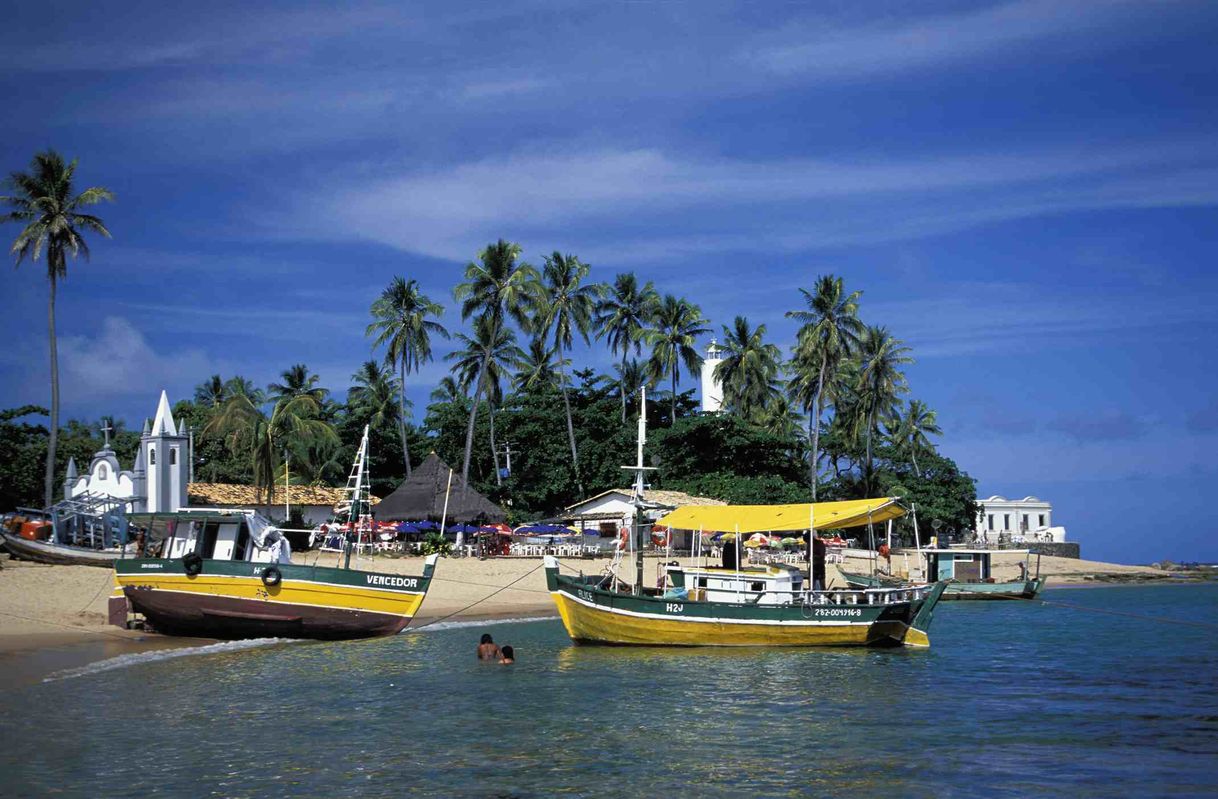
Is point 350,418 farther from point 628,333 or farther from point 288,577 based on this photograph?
point 288,577

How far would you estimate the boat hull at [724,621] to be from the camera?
1103 inches

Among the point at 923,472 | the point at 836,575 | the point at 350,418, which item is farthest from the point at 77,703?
the point at 923,472

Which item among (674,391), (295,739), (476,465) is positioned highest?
(674,391)

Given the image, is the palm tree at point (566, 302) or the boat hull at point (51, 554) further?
the palm tree at point (566, 302)

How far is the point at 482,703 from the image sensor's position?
67.5ft

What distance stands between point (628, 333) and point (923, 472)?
67.9ft

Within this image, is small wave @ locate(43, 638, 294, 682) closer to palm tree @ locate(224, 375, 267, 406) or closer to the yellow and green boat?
the yellow and green boat

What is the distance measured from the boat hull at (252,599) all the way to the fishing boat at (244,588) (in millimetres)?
24

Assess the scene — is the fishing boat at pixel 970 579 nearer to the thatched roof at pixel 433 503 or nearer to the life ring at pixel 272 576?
the thatched roof at pixel 433 503

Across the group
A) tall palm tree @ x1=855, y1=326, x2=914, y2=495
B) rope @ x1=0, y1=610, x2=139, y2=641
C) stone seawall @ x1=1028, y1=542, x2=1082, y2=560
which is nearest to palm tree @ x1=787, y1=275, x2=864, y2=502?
tall palm tree @ x1=855, y1=326, x2=914, y2=495

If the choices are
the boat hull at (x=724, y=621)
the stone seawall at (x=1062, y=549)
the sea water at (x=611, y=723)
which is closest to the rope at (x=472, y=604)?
the sea water at (x=611, y=723)

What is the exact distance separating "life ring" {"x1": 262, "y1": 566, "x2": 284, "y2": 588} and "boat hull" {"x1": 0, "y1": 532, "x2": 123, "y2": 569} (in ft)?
36.6

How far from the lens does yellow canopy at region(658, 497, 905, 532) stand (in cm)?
2908

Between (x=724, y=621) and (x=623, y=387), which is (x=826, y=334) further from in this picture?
(x=724, y=621)
